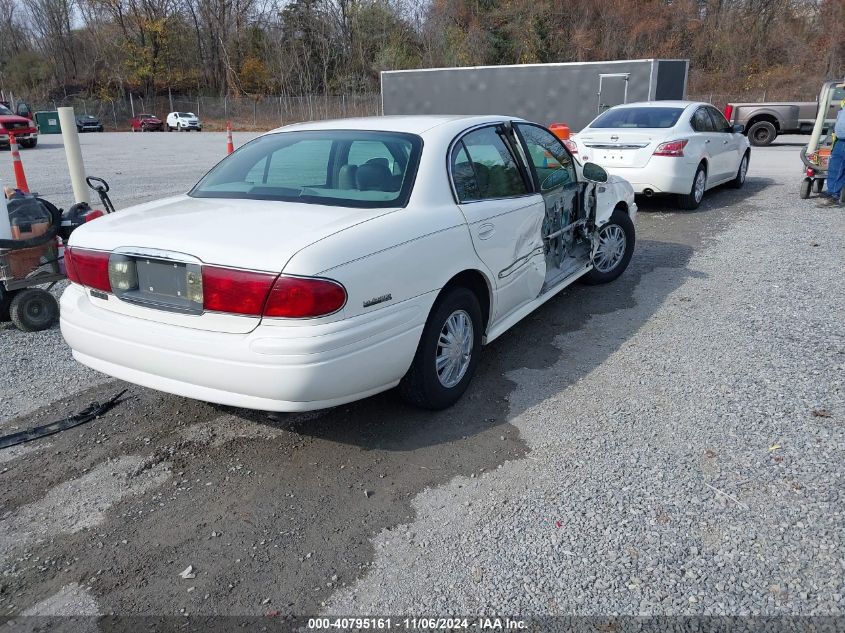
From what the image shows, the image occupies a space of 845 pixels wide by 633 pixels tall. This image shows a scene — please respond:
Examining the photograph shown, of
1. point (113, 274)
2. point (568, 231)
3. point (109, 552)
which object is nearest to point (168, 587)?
point (109, 552)

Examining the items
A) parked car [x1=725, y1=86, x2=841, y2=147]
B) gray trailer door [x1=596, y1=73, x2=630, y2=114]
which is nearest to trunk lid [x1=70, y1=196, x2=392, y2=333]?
gray trailer door [x1=596, y1=73, x2=630, y2=114]

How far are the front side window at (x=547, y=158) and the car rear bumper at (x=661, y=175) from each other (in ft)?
14.4

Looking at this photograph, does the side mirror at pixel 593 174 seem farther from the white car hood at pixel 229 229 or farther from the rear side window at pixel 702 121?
the rear side window at pixel 702 121

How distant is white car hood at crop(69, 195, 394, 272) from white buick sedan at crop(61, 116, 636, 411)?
11 mm

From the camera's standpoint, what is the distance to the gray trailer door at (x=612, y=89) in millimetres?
20422

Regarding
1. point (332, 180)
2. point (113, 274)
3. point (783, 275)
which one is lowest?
point (783, 275)

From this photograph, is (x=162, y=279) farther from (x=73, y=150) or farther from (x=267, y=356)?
(x=73, y=150)

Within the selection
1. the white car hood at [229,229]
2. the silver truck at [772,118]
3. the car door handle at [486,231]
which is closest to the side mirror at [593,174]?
the car door handle at [486,231]

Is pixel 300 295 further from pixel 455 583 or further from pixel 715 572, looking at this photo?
pixel 715 572

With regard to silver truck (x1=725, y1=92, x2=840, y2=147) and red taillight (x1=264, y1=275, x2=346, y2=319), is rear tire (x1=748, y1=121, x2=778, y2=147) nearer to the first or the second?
silver truck (x1=725, y1=92, x2=840, y2=147)

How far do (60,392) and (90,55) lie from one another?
2882 inches

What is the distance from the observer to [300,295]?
2793mm

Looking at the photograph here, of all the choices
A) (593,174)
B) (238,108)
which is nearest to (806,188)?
(593,174)

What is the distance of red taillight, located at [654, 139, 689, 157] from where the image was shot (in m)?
9.17
